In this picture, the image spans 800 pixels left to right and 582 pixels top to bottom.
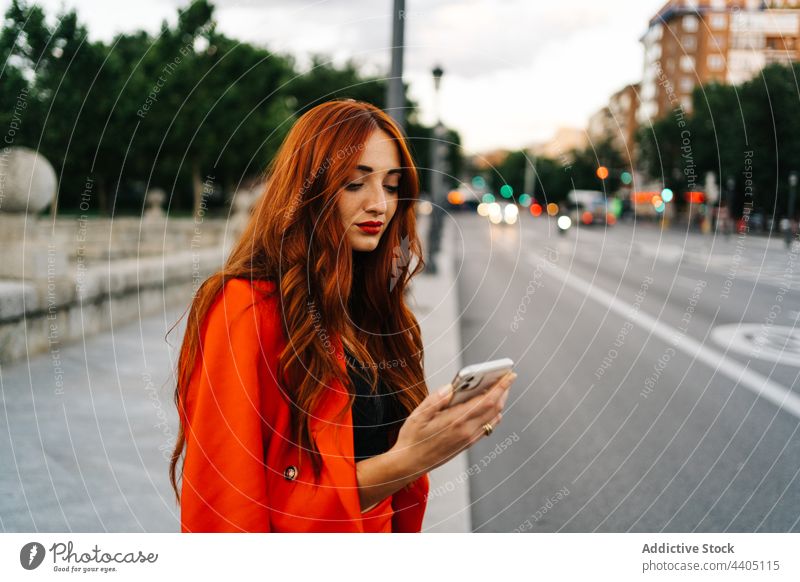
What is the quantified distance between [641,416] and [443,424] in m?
4.68

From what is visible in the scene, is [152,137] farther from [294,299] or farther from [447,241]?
[294,299]

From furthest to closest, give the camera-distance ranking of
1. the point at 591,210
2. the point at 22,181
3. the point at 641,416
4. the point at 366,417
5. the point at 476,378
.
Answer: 1. the point at 591,210
2. the point at 22,181
3. the point at 641,416
4. the point at 366,417
5. the point at 476,378

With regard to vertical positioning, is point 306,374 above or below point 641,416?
above

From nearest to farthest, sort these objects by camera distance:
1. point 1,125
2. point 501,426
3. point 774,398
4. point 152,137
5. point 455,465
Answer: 1. point 455,465
2. point 501,426
3. point 774,398
4. point 1,125
5. point 152,137

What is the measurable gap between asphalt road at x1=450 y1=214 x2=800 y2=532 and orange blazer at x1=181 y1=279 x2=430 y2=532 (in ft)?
4.67

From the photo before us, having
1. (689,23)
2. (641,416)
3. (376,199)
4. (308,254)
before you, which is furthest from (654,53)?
(689,23)

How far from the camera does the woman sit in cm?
150

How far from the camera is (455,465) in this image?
4.37 metres

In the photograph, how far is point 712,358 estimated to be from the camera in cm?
785

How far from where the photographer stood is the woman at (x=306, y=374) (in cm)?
150

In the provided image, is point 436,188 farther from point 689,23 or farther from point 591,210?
point 689,23
